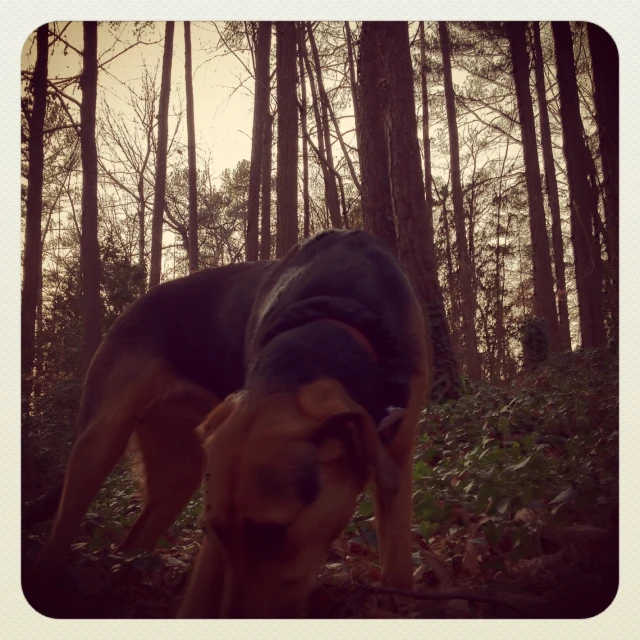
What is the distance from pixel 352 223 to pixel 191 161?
4.75 ft

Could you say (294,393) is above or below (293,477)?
above

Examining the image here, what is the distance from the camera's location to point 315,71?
4.46m

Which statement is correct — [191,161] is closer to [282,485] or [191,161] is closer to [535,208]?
[535,208]

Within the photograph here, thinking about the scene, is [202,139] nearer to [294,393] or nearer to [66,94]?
[66,94]

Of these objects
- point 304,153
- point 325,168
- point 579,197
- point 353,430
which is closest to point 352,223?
point 325,168

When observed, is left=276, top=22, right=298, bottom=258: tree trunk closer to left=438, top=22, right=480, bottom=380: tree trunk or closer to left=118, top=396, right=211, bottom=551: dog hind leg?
left=438, top=22, right=480, bottom=380: tree trunk

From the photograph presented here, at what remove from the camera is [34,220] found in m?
3.43

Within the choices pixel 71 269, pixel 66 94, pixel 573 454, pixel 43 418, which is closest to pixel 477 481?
pixel 573 454

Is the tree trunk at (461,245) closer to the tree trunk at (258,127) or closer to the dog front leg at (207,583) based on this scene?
the tree trunk at (258,127)

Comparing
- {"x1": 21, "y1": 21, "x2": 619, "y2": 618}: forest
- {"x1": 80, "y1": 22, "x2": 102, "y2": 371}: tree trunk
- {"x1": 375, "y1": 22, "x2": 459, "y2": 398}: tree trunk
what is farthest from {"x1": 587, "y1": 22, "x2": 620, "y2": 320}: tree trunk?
{"x1": 80, "y1": 22, "x2": 102, "y2": 371}: tree trunk

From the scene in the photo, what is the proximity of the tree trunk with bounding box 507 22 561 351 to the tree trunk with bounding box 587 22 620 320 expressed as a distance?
428mm

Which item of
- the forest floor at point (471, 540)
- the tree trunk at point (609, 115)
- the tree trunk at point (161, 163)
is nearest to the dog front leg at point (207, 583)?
the forest floor at point (471, 540)

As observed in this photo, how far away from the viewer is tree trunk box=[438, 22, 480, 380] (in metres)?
4.25
